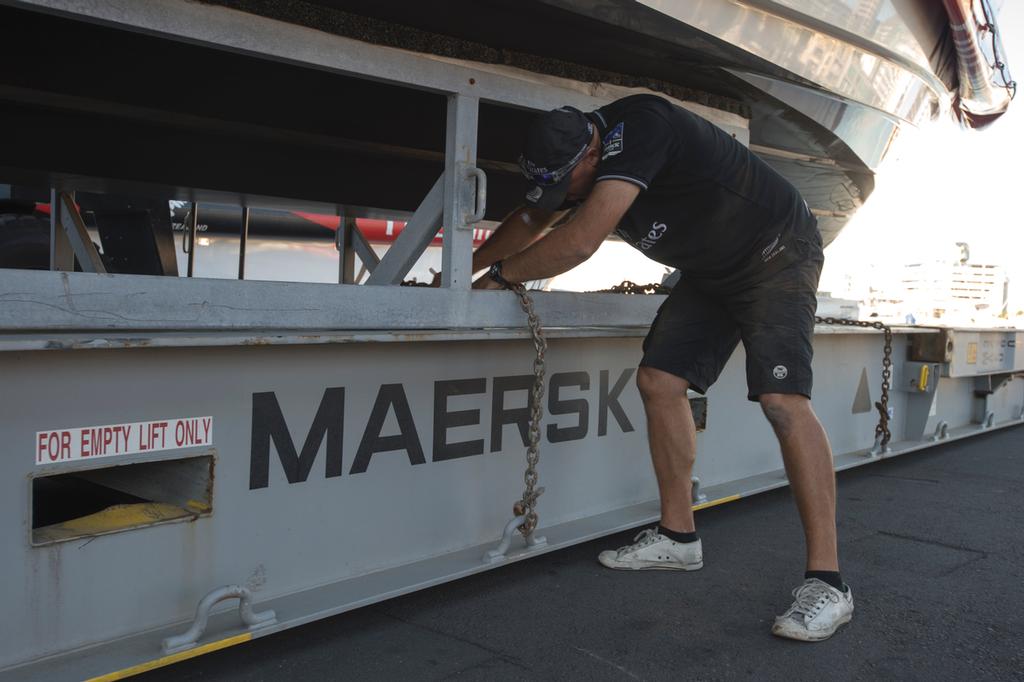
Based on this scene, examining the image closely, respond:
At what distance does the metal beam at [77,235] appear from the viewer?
427 centimetres

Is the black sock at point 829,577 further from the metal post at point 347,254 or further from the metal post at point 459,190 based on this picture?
the metal post at point 347,254

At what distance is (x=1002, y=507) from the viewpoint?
12.1ft

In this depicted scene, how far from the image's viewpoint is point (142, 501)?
2.11 meters

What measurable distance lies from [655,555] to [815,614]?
587 mm

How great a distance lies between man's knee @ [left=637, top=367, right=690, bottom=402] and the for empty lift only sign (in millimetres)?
1348

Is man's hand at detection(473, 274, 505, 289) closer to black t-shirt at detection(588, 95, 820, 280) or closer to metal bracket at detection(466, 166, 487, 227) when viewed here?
metal bracket at detection(466, 166, 487, 227)

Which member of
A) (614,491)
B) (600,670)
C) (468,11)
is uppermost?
(468,11)

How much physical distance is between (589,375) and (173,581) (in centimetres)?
149

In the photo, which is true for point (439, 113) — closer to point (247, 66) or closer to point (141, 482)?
point (247, 66)

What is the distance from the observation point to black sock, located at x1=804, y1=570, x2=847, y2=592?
2.33 meters

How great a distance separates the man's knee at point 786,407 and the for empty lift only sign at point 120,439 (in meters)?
1.51

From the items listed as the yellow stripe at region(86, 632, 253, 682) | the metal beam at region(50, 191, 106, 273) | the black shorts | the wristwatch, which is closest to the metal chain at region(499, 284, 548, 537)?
the wristwatch

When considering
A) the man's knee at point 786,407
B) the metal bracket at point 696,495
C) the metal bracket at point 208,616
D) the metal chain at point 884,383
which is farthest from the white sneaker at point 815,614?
the metal chain at point 884,383

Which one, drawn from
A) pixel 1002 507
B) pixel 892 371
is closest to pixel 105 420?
pixel 1002 507
